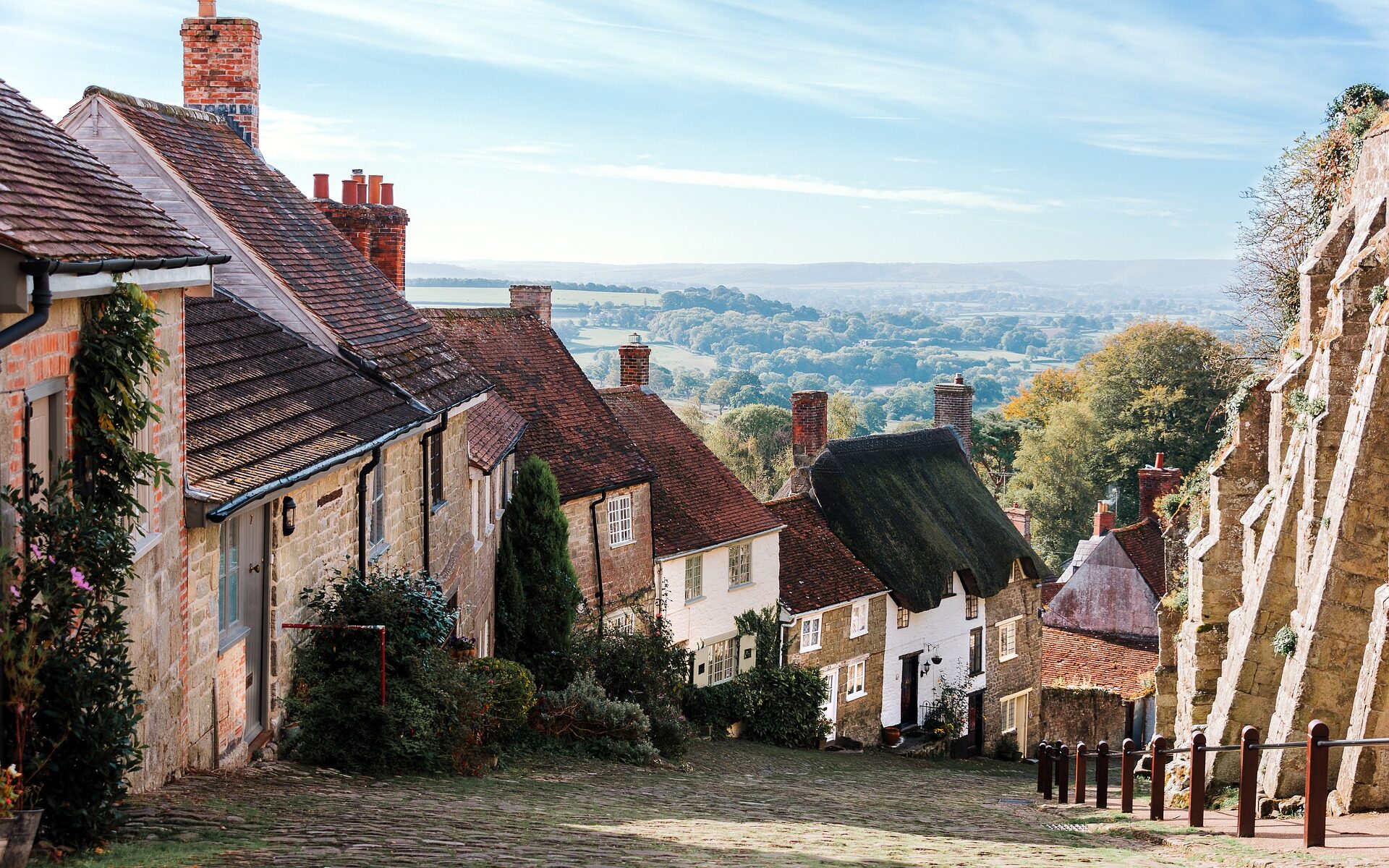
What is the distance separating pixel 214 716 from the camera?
32.4ft

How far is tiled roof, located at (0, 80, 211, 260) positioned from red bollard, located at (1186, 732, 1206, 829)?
8816 millimetres

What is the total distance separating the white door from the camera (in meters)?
30.5

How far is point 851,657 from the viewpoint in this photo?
31.3 metres

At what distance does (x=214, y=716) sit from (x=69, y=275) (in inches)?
168

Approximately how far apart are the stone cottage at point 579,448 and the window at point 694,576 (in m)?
1.34

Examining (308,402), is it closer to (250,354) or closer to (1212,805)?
(250,354)

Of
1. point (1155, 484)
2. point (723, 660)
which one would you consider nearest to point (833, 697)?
point (723, 660)

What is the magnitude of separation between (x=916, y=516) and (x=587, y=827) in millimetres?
25799

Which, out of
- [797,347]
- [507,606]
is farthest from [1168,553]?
[797,347]

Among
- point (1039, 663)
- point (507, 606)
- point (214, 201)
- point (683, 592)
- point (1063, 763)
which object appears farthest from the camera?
point (1039, 663)

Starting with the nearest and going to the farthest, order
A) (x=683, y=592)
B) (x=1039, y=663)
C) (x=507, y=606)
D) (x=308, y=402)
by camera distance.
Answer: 1. (x=308, y=402)
2. (x=507, y=606)
3. (x=683, y=592)
4. (x=1039, y=663)

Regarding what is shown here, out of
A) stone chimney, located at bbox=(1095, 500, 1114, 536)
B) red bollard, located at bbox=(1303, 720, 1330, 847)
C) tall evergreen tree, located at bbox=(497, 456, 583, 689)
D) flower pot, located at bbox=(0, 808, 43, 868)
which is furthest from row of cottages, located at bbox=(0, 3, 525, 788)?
stone chimney, located at bbox=(1095, 500, 1114, 536)

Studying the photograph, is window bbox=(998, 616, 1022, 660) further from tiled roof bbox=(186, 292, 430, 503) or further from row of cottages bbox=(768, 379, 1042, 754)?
tiled roof bbox=(186, 292, 430, 503)

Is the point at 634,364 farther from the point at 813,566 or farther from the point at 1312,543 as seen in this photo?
the point at 1312,543
